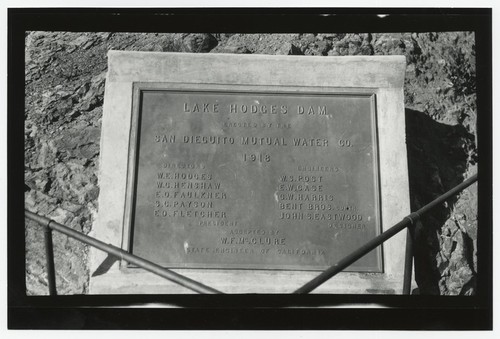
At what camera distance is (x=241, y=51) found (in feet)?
23.5

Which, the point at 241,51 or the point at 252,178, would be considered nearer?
the point at 252,178

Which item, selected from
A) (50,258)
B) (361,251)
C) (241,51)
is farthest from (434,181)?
(50,258)

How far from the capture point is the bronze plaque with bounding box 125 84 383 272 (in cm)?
594

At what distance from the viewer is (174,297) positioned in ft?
19.1

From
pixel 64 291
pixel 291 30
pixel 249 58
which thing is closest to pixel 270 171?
pixel 249 58

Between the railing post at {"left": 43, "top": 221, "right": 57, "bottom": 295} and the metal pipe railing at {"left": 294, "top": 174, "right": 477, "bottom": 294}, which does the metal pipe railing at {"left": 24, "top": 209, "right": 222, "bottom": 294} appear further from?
the metal pipe railing at {"left": 294, "top": 174, "right": 477, "bottom": 294}

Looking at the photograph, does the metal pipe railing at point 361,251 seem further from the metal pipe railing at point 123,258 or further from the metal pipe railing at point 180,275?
the metal pipe railing at point 123,258

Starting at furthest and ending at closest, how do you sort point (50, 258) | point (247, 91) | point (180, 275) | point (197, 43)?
point (197, 43) < point (247, 91) < point (50, 258) < point (180, 275)

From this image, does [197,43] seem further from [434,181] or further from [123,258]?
[434,181]

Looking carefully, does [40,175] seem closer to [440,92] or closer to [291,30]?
[291,30]

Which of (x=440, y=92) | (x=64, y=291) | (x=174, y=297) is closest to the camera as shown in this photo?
(x=174, y=297)

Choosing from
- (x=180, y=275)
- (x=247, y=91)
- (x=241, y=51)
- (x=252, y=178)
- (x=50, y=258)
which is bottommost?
(x=180, y=275)

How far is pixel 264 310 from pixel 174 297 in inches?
27.8

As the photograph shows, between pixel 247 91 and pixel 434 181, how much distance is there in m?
1.86
